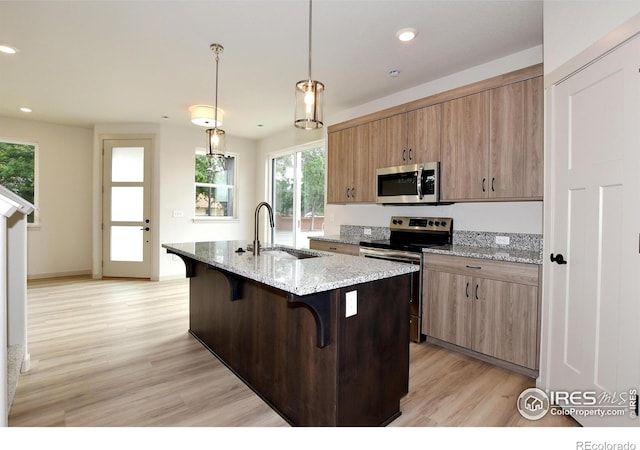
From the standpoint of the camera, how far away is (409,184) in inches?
131

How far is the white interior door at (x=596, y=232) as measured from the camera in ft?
5.06

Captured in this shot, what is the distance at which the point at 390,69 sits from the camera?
3.35 metres

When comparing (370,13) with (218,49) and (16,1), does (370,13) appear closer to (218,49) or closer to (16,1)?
(218,49)

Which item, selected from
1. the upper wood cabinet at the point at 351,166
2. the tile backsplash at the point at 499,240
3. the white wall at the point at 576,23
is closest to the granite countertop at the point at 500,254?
the tile backsplash at the point at 499,240

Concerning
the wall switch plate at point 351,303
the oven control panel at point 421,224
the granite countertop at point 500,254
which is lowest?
the wall switch plate at point 351,303

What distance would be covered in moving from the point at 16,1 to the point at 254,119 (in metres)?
3.13

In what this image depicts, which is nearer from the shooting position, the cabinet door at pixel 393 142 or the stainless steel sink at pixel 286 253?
the stainless steel sink at pixel 286 253

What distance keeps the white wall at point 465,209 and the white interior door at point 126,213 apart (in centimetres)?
336

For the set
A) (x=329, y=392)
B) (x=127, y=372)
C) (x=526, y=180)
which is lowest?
(x=127, y=372)

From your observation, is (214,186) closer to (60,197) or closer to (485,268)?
(60,197)

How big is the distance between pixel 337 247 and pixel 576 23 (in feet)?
8.83

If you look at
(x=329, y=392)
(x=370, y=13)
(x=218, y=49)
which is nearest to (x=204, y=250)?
(x=329, y=392)

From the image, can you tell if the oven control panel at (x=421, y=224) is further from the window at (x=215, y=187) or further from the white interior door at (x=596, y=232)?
the window at (x=215, y=187)

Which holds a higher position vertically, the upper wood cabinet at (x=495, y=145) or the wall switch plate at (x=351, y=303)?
the upper wood cabinet at (x=495, y=145)
